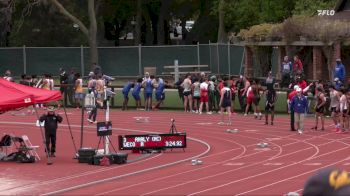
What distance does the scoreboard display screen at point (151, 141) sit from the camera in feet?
72.8

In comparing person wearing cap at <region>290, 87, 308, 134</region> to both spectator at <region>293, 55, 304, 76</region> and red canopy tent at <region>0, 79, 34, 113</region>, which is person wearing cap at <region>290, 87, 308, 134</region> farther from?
red canopy tent at <region>0, 79, 34, 113</region>

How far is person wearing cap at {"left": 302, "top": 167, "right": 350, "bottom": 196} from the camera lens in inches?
91.2

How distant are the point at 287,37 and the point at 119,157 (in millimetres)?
20160

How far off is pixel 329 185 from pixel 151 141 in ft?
65.5

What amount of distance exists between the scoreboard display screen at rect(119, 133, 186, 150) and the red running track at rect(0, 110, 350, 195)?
0.26 meters

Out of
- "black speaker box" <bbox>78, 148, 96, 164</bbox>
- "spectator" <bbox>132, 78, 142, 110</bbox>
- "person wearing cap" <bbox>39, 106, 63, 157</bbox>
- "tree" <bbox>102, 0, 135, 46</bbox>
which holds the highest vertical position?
"tree" <bbox>102, 0, 135, 46</bbox>

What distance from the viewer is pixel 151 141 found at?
2223cm

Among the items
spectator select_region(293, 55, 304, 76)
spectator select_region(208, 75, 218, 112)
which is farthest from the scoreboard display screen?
spectator select_region(293, 55, 304, 76)

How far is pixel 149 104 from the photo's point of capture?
1433 inches

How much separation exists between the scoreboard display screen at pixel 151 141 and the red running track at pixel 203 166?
0.84ft

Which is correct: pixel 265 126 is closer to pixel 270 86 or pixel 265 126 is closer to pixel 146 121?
pixel 270 86

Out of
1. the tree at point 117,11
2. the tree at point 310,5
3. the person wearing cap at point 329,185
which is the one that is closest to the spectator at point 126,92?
the tree at point 310,5

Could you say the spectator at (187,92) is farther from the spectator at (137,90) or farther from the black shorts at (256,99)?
the black shorts at (256,99)

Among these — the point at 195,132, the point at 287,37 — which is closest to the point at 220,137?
the point at 195,132
